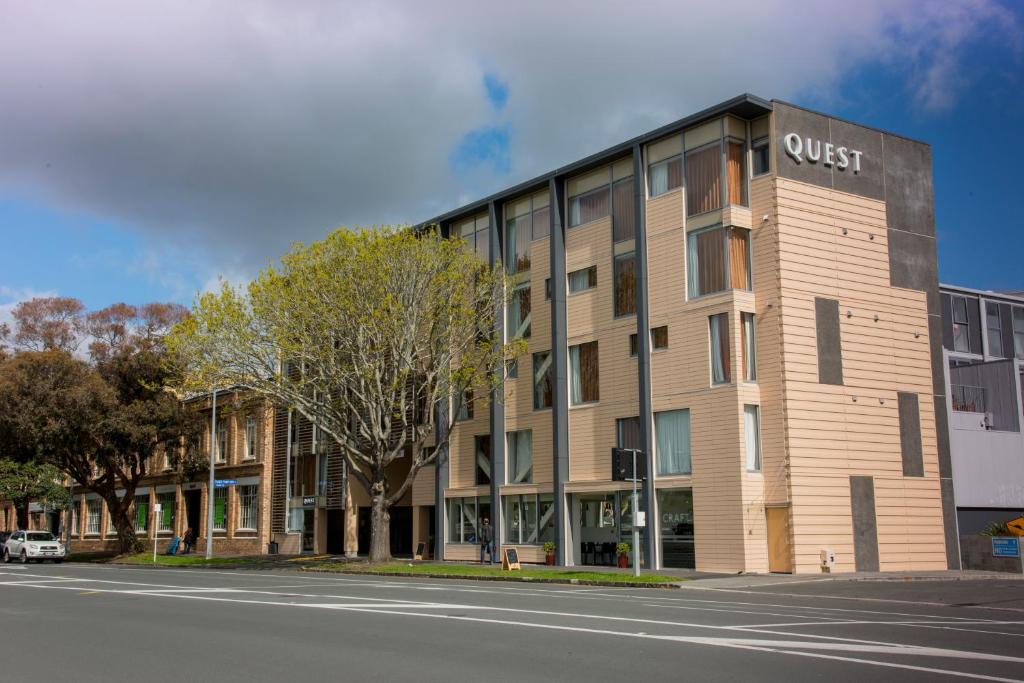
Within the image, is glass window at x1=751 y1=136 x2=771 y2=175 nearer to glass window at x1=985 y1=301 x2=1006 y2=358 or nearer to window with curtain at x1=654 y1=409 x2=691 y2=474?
window with curtain at x1=654 y1=409 x2=691 y2=474

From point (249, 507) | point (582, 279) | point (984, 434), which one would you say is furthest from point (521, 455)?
point (249, 507)

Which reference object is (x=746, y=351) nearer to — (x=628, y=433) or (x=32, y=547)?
(x=628, y=433)

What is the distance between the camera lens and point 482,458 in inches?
1625

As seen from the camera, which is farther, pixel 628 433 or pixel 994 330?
pixel 994 330

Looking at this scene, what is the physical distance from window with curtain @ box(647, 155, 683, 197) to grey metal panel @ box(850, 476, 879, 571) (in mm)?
11251

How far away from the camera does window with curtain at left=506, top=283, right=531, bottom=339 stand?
39500 mm

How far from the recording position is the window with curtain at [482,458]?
40.9 metres

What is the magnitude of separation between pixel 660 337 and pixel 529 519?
9.20 metres

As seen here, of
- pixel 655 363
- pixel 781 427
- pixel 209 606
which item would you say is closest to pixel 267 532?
pixel 655 363

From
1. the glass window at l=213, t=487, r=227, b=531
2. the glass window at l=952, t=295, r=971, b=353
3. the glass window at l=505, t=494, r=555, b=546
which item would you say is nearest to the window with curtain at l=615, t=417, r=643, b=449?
the glass window at l=505, t=494, r=555, b=546

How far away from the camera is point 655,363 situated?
3400 cm

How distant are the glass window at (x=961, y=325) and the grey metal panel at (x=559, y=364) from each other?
17.8 meters

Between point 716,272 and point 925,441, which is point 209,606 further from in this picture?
point 925,441

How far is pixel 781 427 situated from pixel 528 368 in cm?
1145
